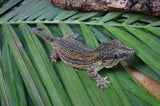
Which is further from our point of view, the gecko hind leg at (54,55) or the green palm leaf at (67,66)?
the gecko hind leg at (54,55)

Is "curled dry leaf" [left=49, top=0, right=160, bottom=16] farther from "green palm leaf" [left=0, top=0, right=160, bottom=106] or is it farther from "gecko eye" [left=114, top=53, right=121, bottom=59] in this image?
"gecko eye" [left=114, top=53, right=121, bottom=59]

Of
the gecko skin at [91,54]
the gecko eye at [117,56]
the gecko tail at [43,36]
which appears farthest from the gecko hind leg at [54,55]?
the gecko eye at [117,56]

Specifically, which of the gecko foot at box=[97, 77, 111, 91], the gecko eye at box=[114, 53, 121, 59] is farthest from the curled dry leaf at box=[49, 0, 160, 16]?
the gecko foot at box=[97, 77, 111, 91]

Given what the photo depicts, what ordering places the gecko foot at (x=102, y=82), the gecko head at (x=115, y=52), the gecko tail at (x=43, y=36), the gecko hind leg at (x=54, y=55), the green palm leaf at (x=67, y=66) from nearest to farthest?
the green palm leaf at (x=67, y=66)
the gecko foot at (x=102, y=82)
the gecko head at (x=115, y=52)
the gecko hind leg at (x=54, y=55)
the gecko tail at (x=43, y=36)

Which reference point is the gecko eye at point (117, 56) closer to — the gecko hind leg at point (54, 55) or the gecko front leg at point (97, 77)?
the gecko front leg at point (97, 77)

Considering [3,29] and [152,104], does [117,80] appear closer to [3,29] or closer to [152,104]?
[152,104]

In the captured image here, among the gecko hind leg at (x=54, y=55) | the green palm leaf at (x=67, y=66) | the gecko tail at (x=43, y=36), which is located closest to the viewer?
the green palm leaf at (x=67, y=66)

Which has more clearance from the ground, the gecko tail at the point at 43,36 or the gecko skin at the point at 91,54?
the gecko tail at the point at 43,36

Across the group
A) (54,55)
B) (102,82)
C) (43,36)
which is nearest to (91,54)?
(102,82)
